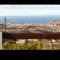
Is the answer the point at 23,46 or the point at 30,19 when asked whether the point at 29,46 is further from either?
the point at 30,19

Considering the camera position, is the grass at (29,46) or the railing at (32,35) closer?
the grass at (29,46)

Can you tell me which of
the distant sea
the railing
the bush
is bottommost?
the bush

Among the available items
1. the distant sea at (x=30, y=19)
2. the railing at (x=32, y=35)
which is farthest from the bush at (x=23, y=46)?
the distant sea at (x=30, y=19)

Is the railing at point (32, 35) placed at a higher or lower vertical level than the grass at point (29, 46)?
higher

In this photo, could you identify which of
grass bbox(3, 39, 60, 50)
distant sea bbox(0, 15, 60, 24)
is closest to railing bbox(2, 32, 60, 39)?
grass bbox(3, 39, 60, 50)

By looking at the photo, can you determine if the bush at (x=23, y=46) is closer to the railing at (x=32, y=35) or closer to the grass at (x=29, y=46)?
the grass at (x=29, y=46)

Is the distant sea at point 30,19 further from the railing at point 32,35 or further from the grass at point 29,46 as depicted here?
the grass at point 29,46

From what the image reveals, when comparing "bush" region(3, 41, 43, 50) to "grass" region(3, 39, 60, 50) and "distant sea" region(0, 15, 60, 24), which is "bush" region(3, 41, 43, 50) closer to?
"grass" region(3, 39, 60, 50)

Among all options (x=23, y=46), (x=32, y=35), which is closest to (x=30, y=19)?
(x=32, y=35)

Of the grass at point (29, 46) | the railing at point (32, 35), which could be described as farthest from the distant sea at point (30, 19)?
the grass at point (29, 46)

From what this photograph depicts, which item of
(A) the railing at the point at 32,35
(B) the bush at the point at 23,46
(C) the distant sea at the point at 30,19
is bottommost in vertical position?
(B) the bush at the point at 23,46

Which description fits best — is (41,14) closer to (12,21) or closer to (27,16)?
(27,16)
